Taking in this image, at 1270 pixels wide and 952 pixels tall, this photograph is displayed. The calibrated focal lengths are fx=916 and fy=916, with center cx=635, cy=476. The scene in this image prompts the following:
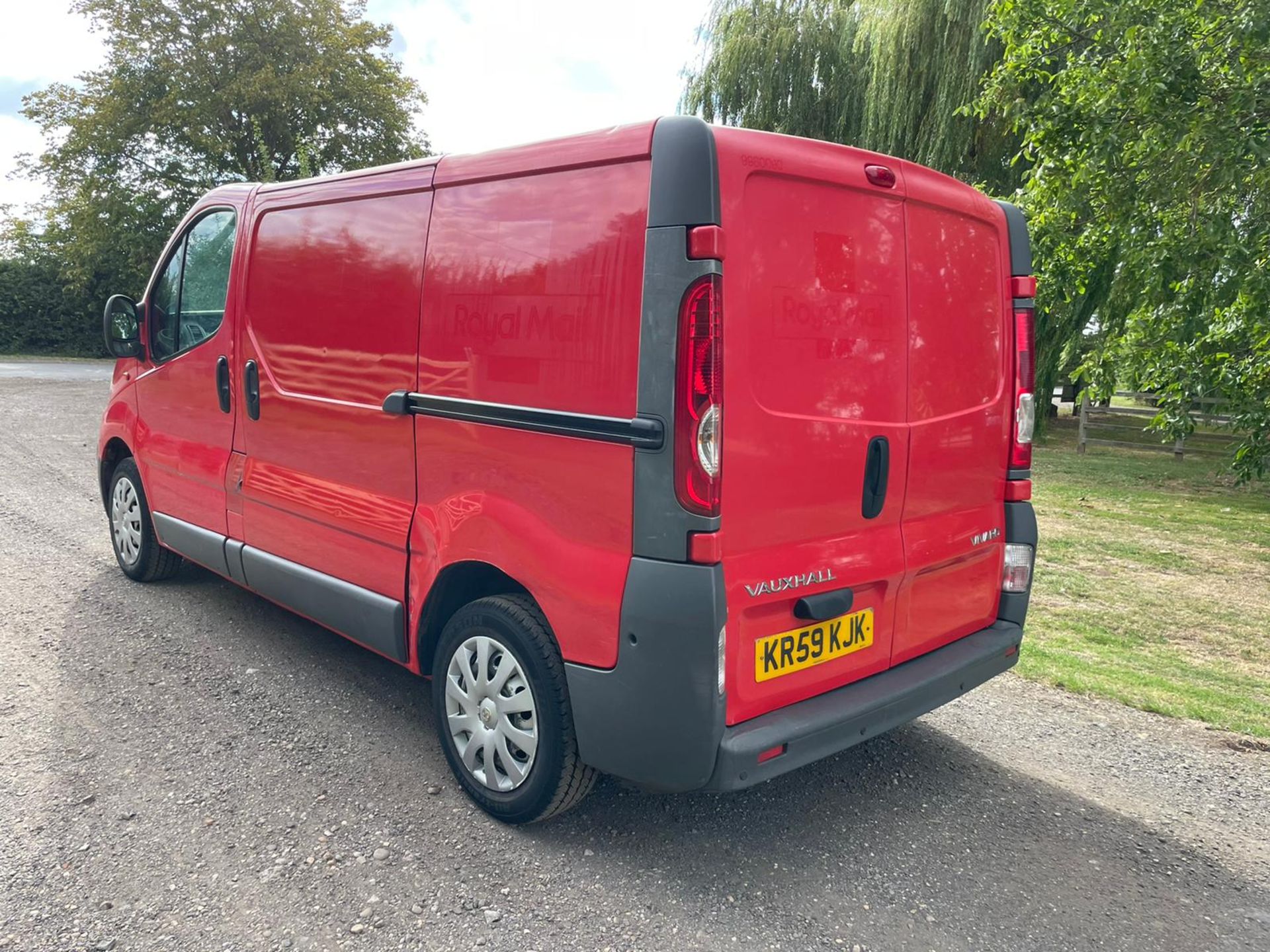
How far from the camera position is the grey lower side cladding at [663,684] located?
7.93 ft

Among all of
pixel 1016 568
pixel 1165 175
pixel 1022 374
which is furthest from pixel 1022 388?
pixel 1165 175

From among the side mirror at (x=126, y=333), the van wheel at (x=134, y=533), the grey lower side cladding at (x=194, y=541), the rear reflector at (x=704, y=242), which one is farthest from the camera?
the van wheel at (x=134, y=533)

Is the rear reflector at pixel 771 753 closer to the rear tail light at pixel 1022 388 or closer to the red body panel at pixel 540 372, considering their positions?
the red body panel at pixel 540 372

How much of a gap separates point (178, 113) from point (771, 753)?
30.0m

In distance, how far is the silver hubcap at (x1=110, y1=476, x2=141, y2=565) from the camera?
5.31 meters

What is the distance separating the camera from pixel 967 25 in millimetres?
13539

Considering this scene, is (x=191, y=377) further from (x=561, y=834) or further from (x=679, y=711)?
(x=679, y=711)

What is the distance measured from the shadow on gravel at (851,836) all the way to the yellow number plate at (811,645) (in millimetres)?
628

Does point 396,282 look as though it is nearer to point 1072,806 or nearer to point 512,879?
point 512,879

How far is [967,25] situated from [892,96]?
4.53ft

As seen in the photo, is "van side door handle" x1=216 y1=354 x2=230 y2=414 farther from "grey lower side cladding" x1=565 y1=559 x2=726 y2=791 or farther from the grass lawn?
the grass lawn

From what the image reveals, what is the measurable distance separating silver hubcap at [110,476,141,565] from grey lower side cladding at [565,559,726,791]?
12.6ft

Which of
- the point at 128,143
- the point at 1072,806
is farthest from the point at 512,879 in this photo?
the point at 128,143

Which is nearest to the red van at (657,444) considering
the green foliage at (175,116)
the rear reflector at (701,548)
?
the rear reflector at (701,548)
